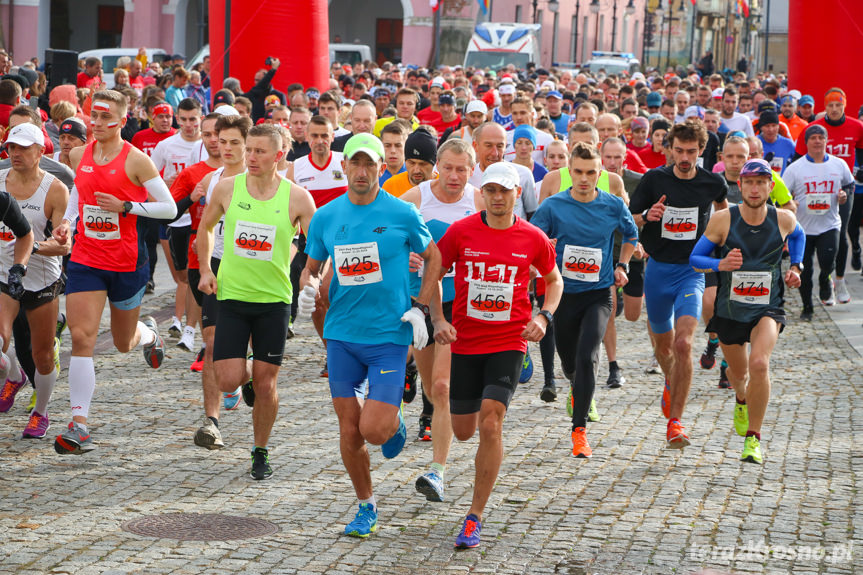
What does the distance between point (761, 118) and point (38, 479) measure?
35.9 ft

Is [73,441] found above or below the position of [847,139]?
below

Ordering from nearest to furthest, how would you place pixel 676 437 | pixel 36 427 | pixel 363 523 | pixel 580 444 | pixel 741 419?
pixel 363 523 → pixel 580 444 → pixel 36 427 → pixel 676 437 → pixel 741 419

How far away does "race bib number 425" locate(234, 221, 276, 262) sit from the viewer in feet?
24.0

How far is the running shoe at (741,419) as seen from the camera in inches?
324

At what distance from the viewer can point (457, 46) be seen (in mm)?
56562

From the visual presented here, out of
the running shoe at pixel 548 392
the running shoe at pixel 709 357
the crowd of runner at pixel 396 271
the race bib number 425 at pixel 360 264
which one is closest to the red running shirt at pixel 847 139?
the running shoe at pixel 709 357

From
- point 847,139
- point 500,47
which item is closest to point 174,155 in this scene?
point 847,139

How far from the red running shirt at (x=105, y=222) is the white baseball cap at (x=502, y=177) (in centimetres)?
256

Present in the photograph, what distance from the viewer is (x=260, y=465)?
284 inches

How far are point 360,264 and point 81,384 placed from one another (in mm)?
2319

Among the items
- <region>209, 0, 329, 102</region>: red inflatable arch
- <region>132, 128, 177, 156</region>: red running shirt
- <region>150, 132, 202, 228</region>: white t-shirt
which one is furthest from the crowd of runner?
<region>209, 0, 329, 102</region>: red inflatable arch

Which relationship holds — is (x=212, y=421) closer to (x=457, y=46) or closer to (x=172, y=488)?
(x=172, y=488)

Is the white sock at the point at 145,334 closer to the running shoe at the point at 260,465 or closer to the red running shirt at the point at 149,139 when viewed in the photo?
the running shoe at the point at 260,465

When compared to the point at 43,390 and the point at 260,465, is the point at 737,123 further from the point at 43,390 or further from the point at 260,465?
the point at 260,465
